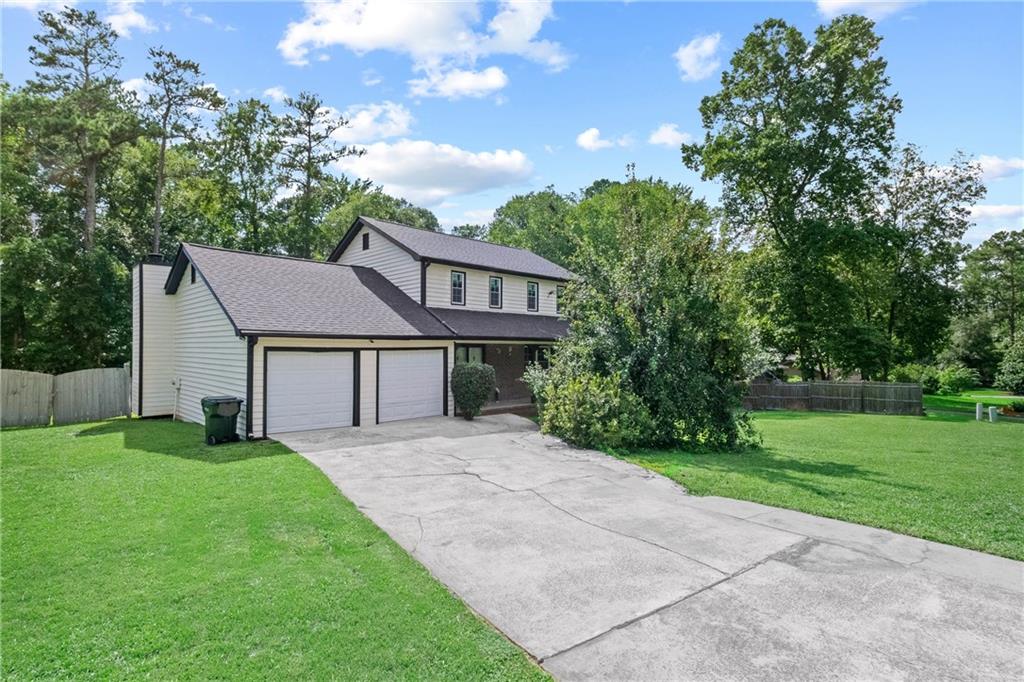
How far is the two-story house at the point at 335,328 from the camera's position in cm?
1219

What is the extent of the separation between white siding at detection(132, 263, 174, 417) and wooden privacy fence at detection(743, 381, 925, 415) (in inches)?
805

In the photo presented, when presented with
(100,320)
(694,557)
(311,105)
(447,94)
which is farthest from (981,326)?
(100,320)

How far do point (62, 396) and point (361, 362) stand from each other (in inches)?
367

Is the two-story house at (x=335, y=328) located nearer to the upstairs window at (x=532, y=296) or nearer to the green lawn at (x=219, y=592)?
the upstairs window at (x=532, y=296)

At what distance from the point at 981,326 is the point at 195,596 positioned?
Result: 173 feet

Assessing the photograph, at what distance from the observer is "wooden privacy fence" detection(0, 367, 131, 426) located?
14.1 metres

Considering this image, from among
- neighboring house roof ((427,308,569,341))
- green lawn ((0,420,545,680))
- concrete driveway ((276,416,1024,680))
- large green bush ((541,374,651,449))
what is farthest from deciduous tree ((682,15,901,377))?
green lawn ((0,420,545,680))

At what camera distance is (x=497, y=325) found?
60.5ft

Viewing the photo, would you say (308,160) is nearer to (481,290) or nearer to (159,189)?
(159,189)

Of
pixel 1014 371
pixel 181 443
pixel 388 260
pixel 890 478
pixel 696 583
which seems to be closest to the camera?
pixel 696 583

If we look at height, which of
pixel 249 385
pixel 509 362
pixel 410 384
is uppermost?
pixel 509 362

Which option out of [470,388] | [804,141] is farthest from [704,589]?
[804,141]

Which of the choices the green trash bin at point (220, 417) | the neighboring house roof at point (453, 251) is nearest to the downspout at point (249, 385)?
the green trash bin at point (220, 417)

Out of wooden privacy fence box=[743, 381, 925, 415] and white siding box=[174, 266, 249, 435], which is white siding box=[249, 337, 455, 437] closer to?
white siding box=[174, 266, 249, 435]
